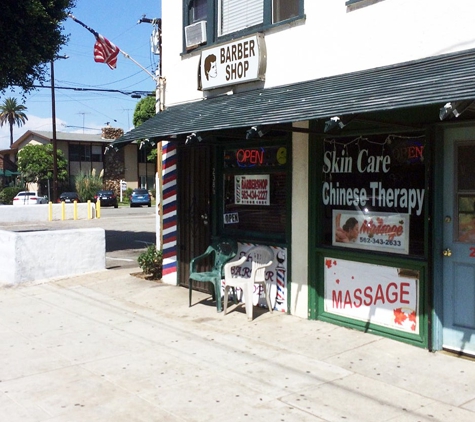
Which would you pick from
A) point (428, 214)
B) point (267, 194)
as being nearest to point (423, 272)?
point (428, 214)

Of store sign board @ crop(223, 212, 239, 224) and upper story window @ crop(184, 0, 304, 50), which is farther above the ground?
upper story window @ crop(184, 0, 304, 50)

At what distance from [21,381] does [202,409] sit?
6.22 feet

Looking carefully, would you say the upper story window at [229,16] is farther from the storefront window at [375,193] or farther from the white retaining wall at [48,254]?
the white retaining wall at [48,254]

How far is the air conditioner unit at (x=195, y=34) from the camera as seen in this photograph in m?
8.86

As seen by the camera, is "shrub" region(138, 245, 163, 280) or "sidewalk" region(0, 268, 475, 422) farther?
"shrub" region(138, 245, 163, 280)

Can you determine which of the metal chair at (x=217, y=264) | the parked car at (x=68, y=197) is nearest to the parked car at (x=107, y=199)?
the parked car at (x=68, y=197)

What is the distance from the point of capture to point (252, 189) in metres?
8.19

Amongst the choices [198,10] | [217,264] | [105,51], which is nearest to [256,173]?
[217,264]

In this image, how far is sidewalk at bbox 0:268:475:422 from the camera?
15.3ft

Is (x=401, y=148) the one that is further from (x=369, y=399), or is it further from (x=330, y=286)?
(x=369, y=399)

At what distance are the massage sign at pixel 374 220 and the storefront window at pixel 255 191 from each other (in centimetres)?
77

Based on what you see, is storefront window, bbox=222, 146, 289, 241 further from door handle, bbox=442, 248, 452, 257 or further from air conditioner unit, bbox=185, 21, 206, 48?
door handle, bbox=442, 248, 452, 257

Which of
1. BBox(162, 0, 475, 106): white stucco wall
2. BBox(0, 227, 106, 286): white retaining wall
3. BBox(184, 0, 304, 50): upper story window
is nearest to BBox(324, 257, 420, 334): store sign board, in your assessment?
BBox(162, 0, 475, 106): white stucco wall

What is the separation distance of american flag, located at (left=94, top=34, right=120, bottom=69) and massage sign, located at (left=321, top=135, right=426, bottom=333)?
30.2 ft
